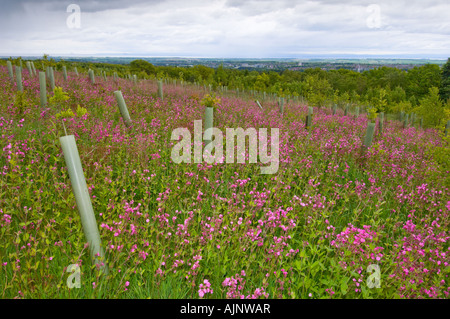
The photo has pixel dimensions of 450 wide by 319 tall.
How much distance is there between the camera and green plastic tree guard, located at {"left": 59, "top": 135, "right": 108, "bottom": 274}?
2779 millimetres

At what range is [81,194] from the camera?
2.86 metres

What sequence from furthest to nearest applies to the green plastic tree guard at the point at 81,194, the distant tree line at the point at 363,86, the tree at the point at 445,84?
the tree at the point at 445,84, the distant tree line at the point at 363,86, the green plastic tree guard at the point at 81,194

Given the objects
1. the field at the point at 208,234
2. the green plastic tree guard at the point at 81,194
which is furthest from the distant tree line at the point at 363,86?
the green plastic tree guard at the point at 81,194

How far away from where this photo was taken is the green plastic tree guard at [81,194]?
9.12ft

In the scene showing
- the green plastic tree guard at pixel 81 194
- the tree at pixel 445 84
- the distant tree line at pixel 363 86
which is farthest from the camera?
the tree at pixel 445 84

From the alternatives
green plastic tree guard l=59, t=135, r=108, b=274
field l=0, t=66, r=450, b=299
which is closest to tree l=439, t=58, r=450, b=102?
field l=0, t=66, r=450, b=299

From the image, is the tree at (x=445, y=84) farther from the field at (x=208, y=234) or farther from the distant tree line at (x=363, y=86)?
the field at (x=208, y=234)

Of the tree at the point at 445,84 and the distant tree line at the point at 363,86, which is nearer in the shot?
the distant tree line at the point at 363,86

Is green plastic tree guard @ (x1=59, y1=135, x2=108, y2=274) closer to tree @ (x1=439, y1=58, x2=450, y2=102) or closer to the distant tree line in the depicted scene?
the distant tree line

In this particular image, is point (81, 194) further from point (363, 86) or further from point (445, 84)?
point (363, 86)

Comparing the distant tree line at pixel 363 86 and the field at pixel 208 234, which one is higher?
the distant tree line at pixel 363 86

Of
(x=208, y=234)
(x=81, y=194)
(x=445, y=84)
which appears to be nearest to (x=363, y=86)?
(x=445, y=84)

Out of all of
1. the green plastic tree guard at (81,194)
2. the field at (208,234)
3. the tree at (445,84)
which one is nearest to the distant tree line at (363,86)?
the tree at (445,84)
